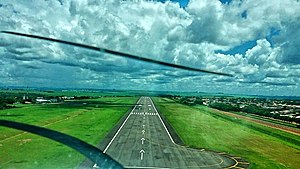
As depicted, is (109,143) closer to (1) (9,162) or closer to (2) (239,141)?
(1) (9,162)

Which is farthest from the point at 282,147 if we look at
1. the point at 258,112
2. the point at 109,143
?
the point at 258,112

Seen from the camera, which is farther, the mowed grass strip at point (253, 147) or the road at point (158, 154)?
the mowed grass strip at point (253, 147)

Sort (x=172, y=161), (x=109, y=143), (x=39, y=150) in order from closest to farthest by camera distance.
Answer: (x=172, y=161) < (x=39, y=150) < (x=109, y=143)

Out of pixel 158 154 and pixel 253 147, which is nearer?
pixel 158 154

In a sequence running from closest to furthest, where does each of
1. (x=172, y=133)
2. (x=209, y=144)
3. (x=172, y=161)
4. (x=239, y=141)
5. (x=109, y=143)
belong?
(x=172, y=161), (x=109, y=143), (x=209, y=144), (x=239, y=141), (x=172, y=133)

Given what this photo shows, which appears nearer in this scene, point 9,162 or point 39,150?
point 9,162

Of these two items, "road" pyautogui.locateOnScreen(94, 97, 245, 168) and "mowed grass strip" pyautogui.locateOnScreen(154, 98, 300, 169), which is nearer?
"road" pyautogui.locateOnScreen(94, 97, 245, 168)

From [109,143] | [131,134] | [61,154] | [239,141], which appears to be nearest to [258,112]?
[239,141]

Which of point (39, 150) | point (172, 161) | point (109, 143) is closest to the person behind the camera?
point (172, 161)

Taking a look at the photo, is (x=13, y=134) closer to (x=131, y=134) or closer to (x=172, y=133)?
(x=131, y=134)
